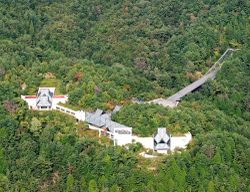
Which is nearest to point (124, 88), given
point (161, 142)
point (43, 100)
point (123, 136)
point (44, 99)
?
point (44, 99)

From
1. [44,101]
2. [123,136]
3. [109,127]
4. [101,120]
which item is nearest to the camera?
[123,136]

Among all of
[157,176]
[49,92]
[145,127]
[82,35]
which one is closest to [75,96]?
[49,92]

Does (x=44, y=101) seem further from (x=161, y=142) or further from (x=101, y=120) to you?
(x=161, y=142)

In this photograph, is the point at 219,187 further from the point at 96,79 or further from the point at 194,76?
the point at 194,76

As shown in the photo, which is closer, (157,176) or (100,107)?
(157,176)

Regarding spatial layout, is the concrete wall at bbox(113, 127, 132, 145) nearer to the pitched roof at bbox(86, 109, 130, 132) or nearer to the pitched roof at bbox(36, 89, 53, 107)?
the pitched roof at bbox(86, 109, 130, 132)

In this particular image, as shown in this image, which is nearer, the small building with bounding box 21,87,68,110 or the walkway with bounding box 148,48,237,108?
the small building with bounding box 21,87,68,110

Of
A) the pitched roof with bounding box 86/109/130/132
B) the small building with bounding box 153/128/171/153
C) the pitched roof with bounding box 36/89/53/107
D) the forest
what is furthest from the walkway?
the pitched roof with bounding box 36/89/53/107
